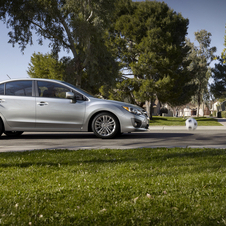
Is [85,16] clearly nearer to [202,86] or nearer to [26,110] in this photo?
[26,110]

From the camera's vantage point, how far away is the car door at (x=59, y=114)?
8.34 metres

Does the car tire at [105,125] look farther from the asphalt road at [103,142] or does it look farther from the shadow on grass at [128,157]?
the shadow on grass at [128,157]

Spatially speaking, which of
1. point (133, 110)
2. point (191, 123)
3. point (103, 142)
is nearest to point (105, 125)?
point (103, 142)

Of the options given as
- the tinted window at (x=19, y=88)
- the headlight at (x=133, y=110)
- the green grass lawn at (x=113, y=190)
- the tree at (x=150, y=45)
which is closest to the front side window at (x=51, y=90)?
the tinted window at (x=19, y=88)

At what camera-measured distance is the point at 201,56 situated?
43.5m

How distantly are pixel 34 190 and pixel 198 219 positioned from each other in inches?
75.6

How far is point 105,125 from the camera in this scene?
329 inches

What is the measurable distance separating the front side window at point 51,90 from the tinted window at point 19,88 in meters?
0.35

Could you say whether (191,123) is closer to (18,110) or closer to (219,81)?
(18,110)

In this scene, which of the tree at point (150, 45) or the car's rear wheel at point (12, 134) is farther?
the tree at point (150, 45)

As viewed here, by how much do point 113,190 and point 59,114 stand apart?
5438 millimetres

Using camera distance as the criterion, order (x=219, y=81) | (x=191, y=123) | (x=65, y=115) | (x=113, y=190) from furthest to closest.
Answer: (x=219, y=81) → (x=191, y=123) → (x=65, y=115) → (x=113, y=190)

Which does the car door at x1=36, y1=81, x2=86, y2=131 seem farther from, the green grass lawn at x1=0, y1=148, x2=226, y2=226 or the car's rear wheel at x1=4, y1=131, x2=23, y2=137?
the green grass lawn at x1=0, y1=148, x2=226, y2=226

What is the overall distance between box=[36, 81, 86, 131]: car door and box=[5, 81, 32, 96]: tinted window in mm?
467
